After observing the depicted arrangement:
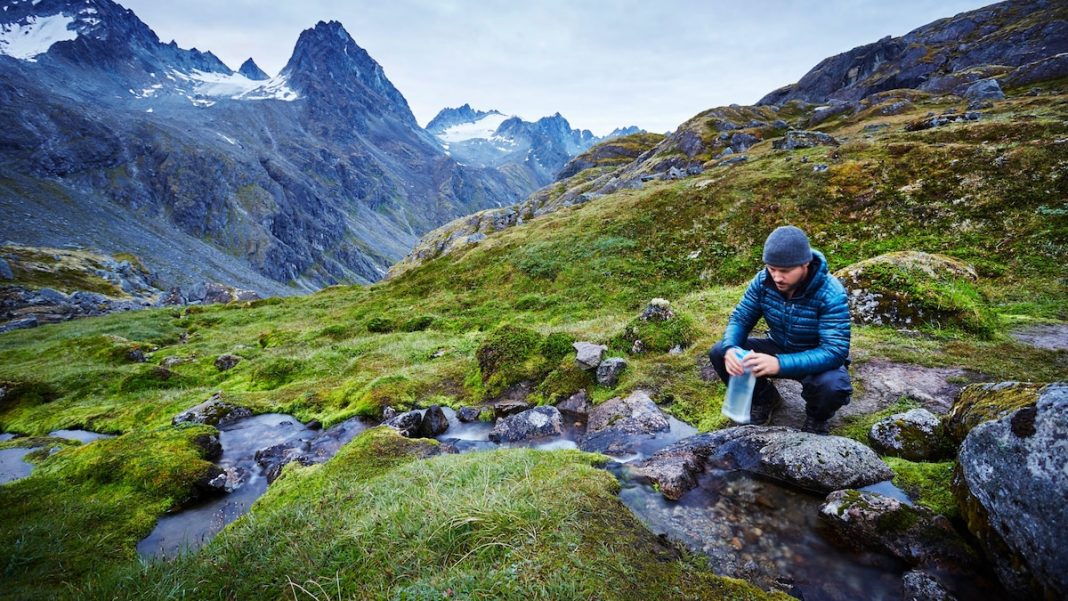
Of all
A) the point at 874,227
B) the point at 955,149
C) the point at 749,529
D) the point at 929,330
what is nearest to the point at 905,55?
the point at 955,149

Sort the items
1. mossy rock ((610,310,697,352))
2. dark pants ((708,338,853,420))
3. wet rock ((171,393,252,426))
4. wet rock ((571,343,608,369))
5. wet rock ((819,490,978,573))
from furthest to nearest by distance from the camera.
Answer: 1. wet rock ((171,393,252,426))
2. mossy rock ((610,310,697,352))
3. wet rock ((571,343,608,369))
4. dark pants ((708,338,853,420))
5. wet rock ((819,490,978,573))

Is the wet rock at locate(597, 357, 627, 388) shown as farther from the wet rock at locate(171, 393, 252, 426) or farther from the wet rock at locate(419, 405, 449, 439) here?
the wet rock at locate(171, 393, 252, 426)

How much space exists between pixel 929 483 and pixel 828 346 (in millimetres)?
2166

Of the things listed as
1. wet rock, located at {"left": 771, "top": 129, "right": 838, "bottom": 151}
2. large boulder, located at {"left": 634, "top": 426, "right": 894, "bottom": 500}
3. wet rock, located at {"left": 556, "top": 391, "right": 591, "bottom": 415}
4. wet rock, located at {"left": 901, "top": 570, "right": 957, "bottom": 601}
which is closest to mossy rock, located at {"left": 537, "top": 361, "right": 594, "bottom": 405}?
wet rock, located at {"left": 556, "top": 391, "right": 591, "bottom": 415}

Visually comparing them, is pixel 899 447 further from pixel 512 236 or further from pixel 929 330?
pixel 512 236

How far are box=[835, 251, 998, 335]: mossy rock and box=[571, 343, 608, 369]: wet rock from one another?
806 centimetres

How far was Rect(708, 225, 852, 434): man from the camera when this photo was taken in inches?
262

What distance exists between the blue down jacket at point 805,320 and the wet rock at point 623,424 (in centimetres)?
286

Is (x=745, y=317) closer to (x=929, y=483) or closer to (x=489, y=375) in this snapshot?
(x=929, y=483)

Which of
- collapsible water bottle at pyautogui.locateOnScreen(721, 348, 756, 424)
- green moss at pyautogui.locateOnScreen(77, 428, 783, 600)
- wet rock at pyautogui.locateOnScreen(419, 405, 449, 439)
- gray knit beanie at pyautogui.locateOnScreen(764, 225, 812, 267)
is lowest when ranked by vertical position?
wet rock at pyautogui.locateOnScreen(419, 405, 449, 439)

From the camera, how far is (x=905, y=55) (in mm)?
132375

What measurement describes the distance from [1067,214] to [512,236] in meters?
34.2

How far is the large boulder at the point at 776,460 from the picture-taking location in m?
6.29

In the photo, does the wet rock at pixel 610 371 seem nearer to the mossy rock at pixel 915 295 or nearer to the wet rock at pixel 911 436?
the wet rock at pixel 911 436
